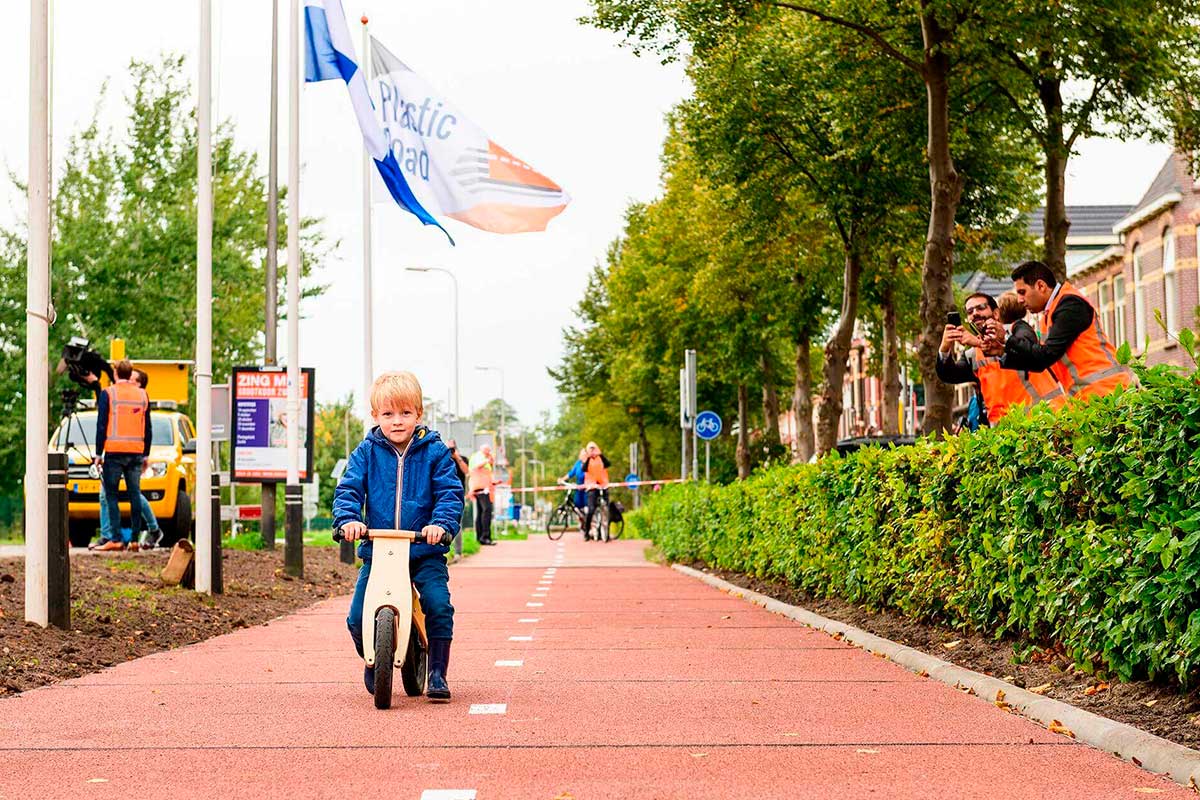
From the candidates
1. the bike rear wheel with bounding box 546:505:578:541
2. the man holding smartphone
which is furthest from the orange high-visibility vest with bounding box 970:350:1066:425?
the bike rear wheel with bounding box 546:505:578:541

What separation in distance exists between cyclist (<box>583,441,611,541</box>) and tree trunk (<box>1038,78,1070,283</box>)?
1257 centimetres

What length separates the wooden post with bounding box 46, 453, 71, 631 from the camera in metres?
10.9

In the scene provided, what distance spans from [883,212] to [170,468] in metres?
12.0

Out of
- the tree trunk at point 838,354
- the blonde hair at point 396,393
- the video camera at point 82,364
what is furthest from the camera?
the tree trunk at point 838,354

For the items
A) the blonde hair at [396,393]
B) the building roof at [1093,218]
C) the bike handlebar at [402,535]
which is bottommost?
the bike handlebar at [402,535]

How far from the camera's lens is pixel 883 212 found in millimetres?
27641

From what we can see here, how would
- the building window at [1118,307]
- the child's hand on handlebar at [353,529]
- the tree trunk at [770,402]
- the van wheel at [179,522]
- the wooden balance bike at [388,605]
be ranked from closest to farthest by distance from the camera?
the child's hand on handlebar at [353,529] → the wooden balance bike at [388,605] → the van wheel at [179,522] → the tree trunk at [770,402] → the building window at [1118,307]

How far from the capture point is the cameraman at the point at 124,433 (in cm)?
1748

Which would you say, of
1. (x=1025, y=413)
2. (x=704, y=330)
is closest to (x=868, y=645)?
(x=1025, y=413)

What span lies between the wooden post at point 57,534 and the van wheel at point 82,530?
12.4 m

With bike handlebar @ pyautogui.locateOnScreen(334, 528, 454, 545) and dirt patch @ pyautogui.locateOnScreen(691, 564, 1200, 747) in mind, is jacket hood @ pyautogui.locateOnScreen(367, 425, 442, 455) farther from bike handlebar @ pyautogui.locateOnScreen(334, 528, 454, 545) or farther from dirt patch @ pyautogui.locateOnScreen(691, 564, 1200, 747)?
dirt patch @ pyautogui.locateOnScreen(691, 564, 1200, 747)

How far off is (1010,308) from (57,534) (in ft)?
20.3

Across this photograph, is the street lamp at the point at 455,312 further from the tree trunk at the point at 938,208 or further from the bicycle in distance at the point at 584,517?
the tree trunk at the point at 938,208

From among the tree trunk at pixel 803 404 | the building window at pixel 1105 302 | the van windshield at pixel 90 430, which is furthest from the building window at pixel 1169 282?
the van windshield at pixel 90 430
